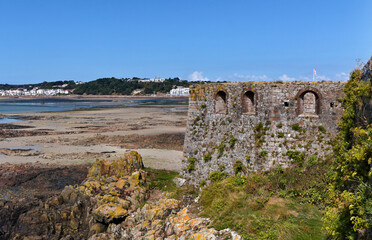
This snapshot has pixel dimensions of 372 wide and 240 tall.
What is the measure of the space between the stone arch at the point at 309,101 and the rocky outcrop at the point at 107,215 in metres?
5.87

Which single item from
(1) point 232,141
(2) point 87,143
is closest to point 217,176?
(1) point 232,141

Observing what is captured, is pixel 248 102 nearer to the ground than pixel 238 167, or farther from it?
farther from it

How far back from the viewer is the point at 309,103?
45.4ft

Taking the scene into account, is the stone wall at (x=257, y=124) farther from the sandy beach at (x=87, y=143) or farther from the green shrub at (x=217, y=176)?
the sandy beach at (x=87, y=143)

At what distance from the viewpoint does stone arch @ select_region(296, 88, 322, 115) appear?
12.7 metres

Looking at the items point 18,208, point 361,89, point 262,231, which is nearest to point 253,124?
point 262,231

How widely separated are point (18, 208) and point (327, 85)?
16525 mm

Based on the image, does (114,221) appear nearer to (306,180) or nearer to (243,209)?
(243,209)

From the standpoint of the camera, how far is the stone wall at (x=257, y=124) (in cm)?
1266

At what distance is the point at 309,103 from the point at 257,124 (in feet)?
7.87

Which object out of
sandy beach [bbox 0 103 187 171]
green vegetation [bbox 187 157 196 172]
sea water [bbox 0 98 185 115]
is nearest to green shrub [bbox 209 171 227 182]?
green vegetation [bbox 187 157 196 172]

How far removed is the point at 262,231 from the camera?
927 cm

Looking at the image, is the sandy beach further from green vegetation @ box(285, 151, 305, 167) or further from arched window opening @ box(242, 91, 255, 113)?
green vegetation @ box(285, 151, 305, 167)

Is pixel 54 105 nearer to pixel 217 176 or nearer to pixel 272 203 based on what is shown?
pixel 217 176
